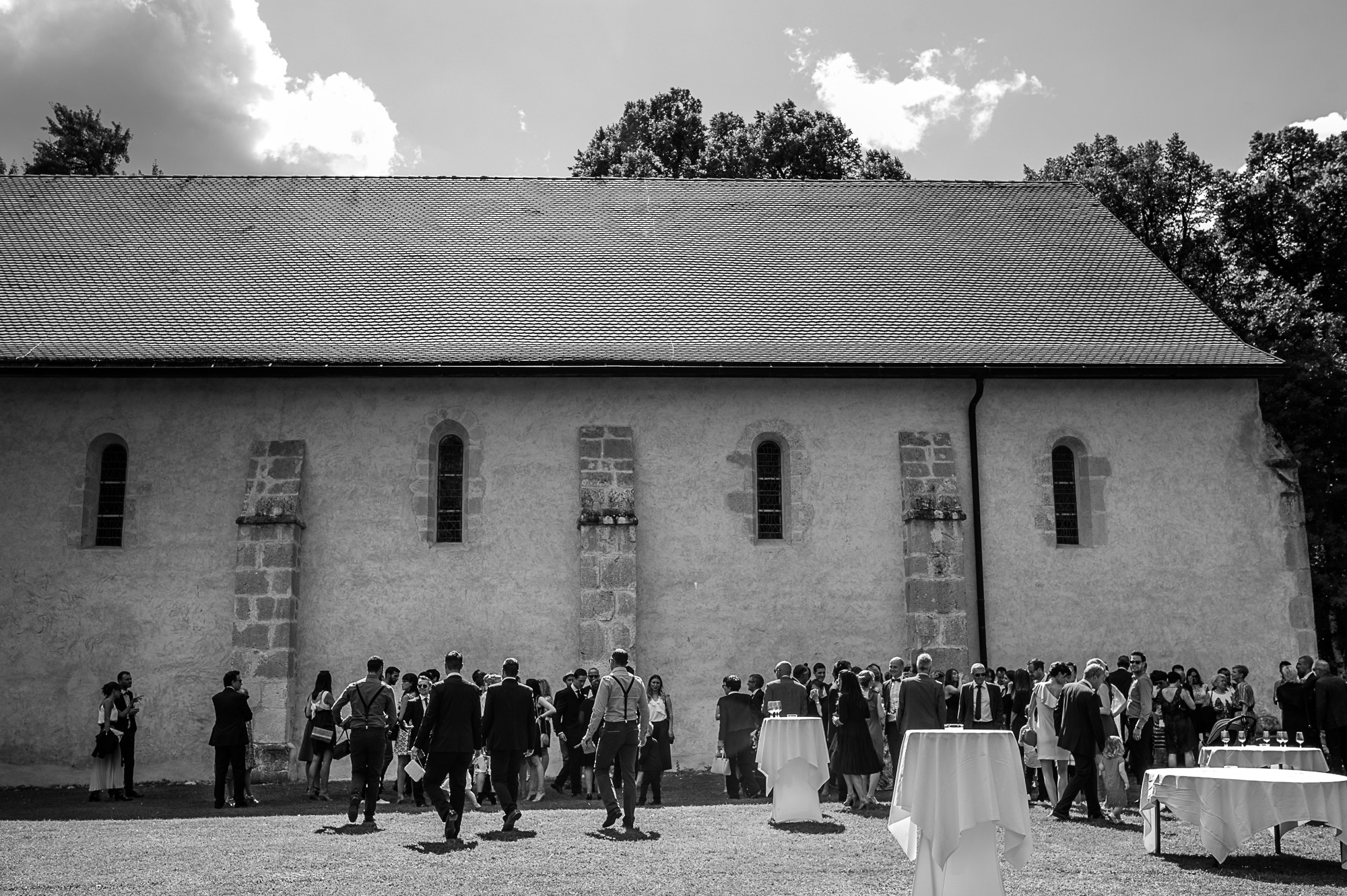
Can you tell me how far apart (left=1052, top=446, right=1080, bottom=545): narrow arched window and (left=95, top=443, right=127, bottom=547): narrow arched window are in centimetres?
1426

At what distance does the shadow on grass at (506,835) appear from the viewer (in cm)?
1167

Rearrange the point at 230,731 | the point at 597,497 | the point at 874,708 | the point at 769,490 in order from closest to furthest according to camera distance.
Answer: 1. the point at 230,731
2. the point at 874,708
3. the point at 597,497
4. the point at 769,490

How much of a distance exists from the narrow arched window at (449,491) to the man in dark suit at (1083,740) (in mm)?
9951

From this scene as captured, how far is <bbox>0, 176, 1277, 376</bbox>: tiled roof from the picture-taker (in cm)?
1991

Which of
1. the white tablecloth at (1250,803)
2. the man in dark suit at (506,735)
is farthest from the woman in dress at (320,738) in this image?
the white tablecloth at (1250,803)

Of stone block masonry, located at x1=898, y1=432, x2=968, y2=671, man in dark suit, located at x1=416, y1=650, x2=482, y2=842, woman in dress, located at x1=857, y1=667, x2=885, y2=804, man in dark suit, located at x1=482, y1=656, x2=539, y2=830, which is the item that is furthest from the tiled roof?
man in dark suit, located at x1=416, y1=650, x2=482, y2=842

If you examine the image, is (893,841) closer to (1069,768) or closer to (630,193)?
(1069,768)

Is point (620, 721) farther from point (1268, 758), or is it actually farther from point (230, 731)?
point (1268, 758)

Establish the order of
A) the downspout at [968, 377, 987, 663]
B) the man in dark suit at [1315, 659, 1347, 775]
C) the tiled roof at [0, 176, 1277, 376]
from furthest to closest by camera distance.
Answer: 1. the tiled roof at [0, 176, 1277, 376]
2. the downspout at [968, 377, 987, 663]
3. the man in dark suit at [1315, 659, 1347, 775]

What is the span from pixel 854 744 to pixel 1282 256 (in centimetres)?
2513

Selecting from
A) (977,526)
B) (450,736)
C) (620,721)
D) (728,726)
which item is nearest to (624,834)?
(620,721)

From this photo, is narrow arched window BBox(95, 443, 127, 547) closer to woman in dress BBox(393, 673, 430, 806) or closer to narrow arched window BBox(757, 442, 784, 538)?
woman in dress BBox(393, 673, 430, 806)

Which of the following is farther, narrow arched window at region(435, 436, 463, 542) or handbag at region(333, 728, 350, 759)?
narrow arched window at region(435, 436, 463, 542)

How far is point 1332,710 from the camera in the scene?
14930 mm
